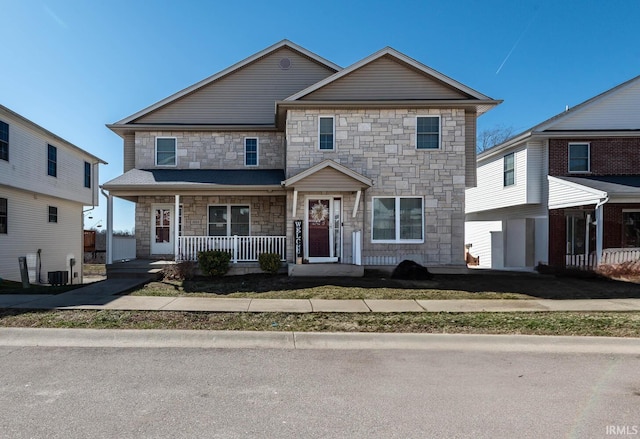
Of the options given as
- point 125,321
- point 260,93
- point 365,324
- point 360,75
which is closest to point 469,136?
point 360,75

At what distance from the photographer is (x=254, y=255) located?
44.6 ft

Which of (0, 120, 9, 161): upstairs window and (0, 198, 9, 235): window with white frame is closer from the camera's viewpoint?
(0, 120, 9, 161): upstairs window

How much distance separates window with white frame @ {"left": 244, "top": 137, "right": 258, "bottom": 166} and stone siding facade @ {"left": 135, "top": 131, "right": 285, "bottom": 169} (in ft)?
0.43

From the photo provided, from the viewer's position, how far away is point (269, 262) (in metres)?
12.7

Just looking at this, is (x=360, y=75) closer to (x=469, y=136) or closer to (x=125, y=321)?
(x=469, y=136)

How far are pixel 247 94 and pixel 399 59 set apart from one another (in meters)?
6.35

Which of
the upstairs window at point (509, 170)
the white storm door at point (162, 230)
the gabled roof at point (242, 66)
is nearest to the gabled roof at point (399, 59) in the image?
the gabled roof at point (242, 66)

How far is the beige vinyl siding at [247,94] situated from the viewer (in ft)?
52.4

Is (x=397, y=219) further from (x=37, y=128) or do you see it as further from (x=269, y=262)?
(x=37, y=128)

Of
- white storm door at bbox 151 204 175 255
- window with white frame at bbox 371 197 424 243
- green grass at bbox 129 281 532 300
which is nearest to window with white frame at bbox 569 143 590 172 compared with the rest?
window with white frame at bbox 371 197 424 243

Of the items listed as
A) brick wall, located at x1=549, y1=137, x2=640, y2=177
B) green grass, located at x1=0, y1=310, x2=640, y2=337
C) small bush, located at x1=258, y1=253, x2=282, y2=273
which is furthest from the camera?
brick wall, located at x1=549, y1=137, x2=640, y2=177

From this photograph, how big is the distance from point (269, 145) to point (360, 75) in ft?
14.8

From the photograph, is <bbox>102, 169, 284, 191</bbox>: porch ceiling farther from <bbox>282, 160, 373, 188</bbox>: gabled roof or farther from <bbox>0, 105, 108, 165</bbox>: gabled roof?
<bbox>0, 105, 108, 165</bbox>: gabled roof

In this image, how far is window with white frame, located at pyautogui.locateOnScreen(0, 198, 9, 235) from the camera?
611 inches
